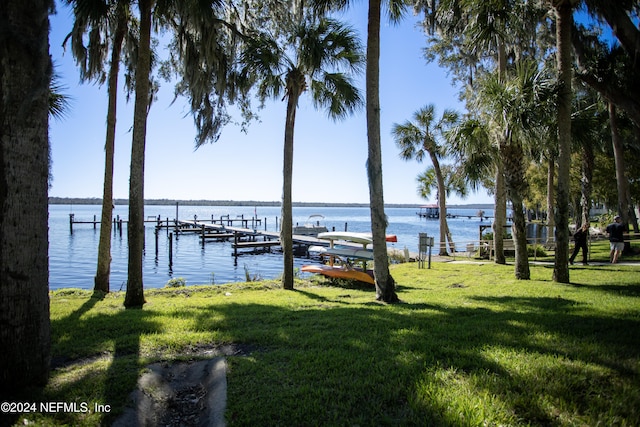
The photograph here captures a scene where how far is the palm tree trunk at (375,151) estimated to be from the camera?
8.48 metres

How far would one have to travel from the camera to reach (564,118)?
10016 mm

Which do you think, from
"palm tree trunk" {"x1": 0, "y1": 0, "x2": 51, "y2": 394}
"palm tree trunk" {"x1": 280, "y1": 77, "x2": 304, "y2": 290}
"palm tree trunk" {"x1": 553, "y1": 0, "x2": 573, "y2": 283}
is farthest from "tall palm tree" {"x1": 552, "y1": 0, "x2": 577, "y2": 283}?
"palm tree trunk" {"x1": 0, "y1": 0, "x2": 51, "y2": 394}

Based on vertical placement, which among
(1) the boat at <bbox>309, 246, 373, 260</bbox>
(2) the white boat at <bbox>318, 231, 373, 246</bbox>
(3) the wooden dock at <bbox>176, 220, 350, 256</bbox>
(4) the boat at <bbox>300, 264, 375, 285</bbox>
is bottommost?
(3) the wooden dock at <bbox>176, 220, 350, 256</bbox>

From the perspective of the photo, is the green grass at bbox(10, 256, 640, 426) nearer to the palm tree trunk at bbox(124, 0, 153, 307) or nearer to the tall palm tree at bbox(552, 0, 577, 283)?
the palm tree trunk at bbox(124, 0, 153, 307)

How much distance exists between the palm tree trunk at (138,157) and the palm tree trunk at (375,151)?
508 cm

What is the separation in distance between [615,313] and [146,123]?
9937 millimetres

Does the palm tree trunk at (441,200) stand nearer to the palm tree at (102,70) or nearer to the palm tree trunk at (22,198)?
the palm tree at (102,70)

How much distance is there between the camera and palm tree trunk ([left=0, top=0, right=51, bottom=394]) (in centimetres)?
342

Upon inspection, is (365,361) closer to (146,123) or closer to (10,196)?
(10,196)

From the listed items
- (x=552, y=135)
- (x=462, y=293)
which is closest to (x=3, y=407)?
(x=462, y=293)

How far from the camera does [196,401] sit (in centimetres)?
368

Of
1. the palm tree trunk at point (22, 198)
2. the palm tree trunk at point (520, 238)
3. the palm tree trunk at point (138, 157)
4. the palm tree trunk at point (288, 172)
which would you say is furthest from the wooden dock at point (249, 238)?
the palm tree trunk at point (22, 198)

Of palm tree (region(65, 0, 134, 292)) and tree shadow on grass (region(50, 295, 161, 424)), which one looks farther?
palm tree (region(65, 0, 134, 292))

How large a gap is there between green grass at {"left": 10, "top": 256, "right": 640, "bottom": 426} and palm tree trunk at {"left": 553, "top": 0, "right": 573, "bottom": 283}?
2.32m
